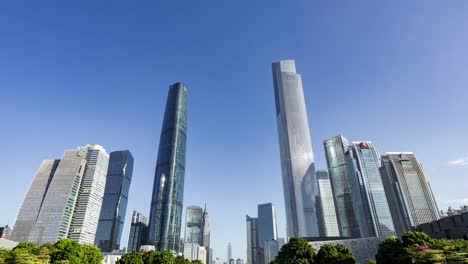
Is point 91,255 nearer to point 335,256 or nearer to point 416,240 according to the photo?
point 335,256

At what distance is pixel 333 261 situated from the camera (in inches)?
2352

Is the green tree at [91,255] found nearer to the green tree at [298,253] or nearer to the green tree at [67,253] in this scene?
the green tree at [67,253]

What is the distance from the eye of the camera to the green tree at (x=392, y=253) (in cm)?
5141

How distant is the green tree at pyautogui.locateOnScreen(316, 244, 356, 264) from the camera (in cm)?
5931

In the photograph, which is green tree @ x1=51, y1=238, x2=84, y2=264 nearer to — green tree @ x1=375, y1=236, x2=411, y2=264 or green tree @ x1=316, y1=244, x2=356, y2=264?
green tree @ x1=316, y1=244, x2=356, y2=264

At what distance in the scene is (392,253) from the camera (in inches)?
2157

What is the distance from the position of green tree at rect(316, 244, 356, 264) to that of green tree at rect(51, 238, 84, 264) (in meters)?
58.9

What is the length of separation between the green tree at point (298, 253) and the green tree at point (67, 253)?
173ft

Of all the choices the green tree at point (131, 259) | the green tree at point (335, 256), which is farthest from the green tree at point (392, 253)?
the green tree at point (131, 259)

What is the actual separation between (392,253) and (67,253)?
73722mm

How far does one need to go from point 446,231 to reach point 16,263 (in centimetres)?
13208

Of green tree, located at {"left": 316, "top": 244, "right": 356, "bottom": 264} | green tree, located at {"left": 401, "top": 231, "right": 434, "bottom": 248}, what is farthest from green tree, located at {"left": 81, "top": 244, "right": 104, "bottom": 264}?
green tree, located at {"left": 401, "top": 231, "right": 434, "bottom": 248}

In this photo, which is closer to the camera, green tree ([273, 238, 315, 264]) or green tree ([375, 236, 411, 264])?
green tree ([375, 236, 411, 264])

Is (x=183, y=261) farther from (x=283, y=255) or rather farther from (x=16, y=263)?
(x=16, y=263)
